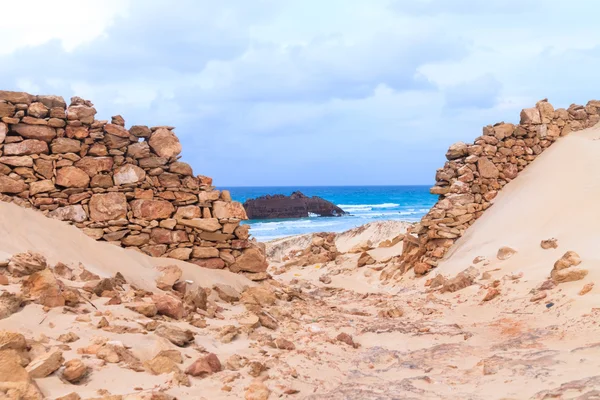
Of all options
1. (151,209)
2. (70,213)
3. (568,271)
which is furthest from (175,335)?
(568,271)

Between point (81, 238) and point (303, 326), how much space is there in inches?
125

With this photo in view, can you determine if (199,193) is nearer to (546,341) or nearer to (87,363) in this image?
(87,363)

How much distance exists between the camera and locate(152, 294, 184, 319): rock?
5.68 meters

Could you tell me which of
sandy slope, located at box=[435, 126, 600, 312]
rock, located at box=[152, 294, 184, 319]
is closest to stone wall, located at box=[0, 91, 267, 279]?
rock, located at box=[152, 294, 184, 319]

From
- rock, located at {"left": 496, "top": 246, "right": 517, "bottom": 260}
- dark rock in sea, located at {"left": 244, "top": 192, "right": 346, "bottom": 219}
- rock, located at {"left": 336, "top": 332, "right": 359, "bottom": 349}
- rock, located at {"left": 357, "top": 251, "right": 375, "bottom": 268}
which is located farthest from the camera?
dark rock in sea, located at {"left": 244, "top": 192, "right": 346, "bottom": 219}

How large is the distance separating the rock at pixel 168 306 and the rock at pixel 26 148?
3.10 metres

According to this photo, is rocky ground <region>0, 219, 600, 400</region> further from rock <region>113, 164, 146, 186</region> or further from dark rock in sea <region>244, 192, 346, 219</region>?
dark rock in sea <region>244, 192, 346, 219</region>

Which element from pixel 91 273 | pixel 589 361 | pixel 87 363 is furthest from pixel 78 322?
pixel 589 361

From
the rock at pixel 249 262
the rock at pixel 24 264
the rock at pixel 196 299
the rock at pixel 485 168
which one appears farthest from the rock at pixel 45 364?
the rock at pixel 485 168

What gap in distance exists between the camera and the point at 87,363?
3.90 meters

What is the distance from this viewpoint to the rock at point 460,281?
8828 millimetres

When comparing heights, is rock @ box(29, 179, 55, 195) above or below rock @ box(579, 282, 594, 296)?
above

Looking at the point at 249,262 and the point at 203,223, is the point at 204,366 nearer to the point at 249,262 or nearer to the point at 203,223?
the point at 203,223

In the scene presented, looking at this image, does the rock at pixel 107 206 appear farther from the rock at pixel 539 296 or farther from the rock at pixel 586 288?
the rock at pixel 586 288
